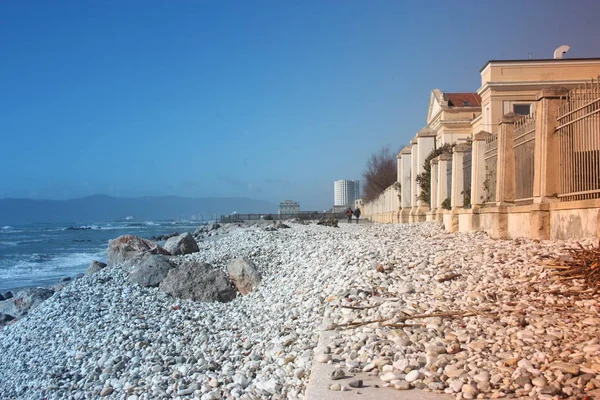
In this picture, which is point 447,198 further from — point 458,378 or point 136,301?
point 458,378

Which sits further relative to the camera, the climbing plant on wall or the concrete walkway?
the climbing plant on wall

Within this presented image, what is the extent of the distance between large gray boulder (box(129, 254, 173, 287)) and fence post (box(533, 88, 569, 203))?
292 inches

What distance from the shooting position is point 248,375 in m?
5.08

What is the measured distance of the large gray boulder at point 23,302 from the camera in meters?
12.5

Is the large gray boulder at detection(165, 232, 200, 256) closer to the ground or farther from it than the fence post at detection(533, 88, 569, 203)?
closer to the ground

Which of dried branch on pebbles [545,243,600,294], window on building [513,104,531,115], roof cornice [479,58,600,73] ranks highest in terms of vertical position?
roof cornice [479,58,600,73]

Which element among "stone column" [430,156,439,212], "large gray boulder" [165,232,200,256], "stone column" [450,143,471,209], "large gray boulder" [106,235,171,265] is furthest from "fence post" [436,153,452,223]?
"large gray boulder" [106,235,171,265]

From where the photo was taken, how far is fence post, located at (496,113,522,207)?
10.2 meters

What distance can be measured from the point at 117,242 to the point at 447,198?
10568 mm

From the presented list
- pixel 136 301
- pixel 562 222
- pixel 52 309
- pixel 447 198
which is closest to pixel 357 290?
pixel 562 222

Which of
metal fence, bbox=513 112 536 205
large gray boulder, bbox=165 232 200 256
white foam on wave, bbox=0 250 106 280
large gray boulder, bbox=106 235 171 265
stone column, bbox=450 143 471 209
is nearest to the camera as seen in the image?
metal fence, bbox=513 112 536 205

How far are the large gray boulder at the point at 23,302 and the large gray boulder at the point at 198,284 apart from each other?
177 inches

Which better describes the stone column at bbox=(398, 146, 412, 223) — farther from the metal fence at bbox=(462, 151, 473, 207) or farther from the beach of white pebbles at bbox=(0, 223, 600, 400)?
the beach of white pebbles at bbox=(0, 223, 600, 400)

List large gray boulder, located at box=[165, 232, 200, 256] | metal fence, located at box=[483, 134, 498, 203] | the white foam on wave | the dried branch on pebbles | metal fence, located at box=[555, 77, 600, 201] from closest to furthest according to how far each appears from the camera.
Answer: the dried branch on pebbles → metal fence, located at box=[555, 77, 600, 201] → metal fence, located at box=[483, 134, 498, 203] → large gray boulder, located at box=[165, 232, 200, 256] → the white foam on wave
